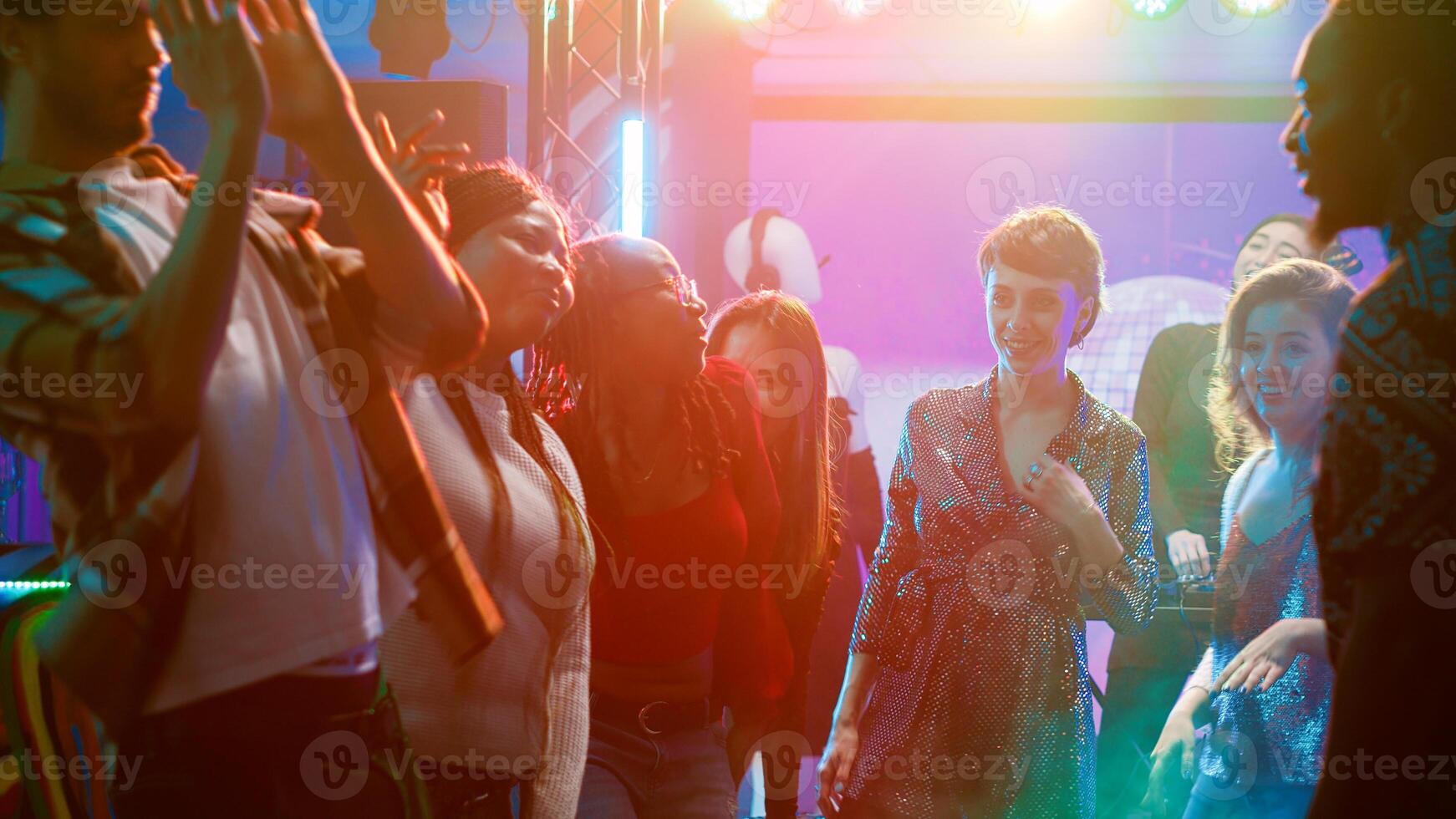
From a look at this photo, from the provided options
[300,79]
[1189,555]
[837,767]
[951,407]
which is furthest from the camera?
[1189,555]

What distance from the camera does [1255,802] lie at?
2.24m

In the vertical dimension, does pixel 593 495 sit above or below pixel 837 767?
above

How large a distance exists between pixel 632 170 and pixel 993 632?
8.06ft

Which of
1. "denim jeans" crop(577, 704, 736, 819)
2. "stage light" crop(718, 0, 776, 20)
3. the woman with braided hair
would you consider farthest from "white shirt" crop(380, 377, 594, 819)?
"stage light" crop(718, 0, 776, 20)

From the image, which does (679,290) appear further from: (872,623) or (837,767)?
(837,767)

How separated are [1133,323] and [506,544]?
4874 millimetres

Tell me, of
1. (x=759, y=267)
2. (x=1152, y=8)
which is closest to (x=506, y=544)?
(x=759, y=267)

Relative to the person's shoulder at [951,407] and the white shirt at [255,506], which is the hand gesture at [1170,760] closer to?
the person's shoulder at [951,407]

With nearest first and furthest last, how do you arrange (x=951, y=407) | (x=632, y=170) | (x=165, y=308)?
(x=165, y=308) < (x=951, y=407) < (x=632, y=170)

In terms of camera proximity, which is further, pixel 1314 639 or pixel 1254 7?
pixel 1254 7

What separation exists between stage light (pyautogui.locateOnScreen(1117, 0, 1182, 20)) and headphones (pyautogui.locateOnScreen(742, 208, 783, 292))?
2298 mm

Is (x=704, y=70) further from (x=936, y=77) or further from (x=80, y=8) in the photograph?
(x=80, y=8)

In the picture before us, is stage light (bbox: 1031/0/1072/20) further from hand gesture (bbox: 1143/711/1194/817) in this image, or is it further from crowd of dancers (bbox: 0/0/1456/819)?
hand gesture (bbox: 1143/711/1194/817)

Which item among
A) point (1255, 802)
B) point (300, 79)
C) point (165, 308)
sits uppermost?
point (300, 79)
